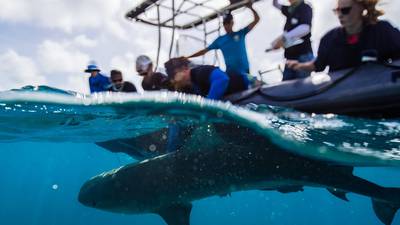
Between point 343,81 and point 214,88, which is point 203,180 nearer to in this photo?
point 214,88

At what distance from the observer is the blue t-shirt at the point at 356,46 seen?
193 inches

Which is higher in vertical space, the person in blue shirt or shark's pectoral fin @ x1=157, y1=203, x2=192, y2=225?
the person in blue shirt

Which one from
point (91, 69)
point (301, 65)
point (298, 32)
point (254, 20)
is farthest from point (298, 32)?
point (91, 69)

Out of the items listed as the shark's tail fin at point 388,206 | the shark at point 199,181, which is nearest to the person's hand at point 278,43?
the shark at point 199,181

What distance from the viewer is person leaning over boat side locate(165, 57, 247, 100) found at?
620cm

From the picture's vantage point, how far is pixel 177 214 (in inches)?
266

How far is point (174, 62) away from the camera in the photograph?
6250 millimetres

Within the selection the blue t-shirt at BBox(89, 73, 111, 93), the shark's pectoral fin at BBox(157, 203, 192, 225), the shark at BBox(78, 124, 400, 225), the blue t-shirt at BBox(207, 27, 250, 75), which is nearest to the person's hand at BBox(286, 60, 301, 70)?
the blue t-shirt at BBox(207, 27, 250, 75)

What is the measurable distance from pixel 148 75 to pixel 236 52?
6.54ft

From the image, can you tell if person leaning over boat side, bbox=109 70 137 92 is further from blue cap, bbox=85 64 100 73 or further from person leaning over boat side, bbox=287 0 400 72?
person leaning over boat side, bbox=287 0 400 72

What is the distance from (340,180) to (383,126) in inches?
59.2

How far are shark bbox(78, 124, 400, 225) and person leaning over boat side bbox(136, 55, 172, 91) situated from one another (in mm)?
1512

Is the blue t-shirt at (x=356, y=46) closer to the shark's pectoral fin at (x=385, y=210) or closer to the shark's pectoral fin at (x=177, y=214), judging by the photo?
the shark's pectoral fin at (x=385, y=210)

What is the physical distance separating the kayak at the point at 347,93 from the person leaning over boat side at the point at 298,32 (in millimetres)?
674
